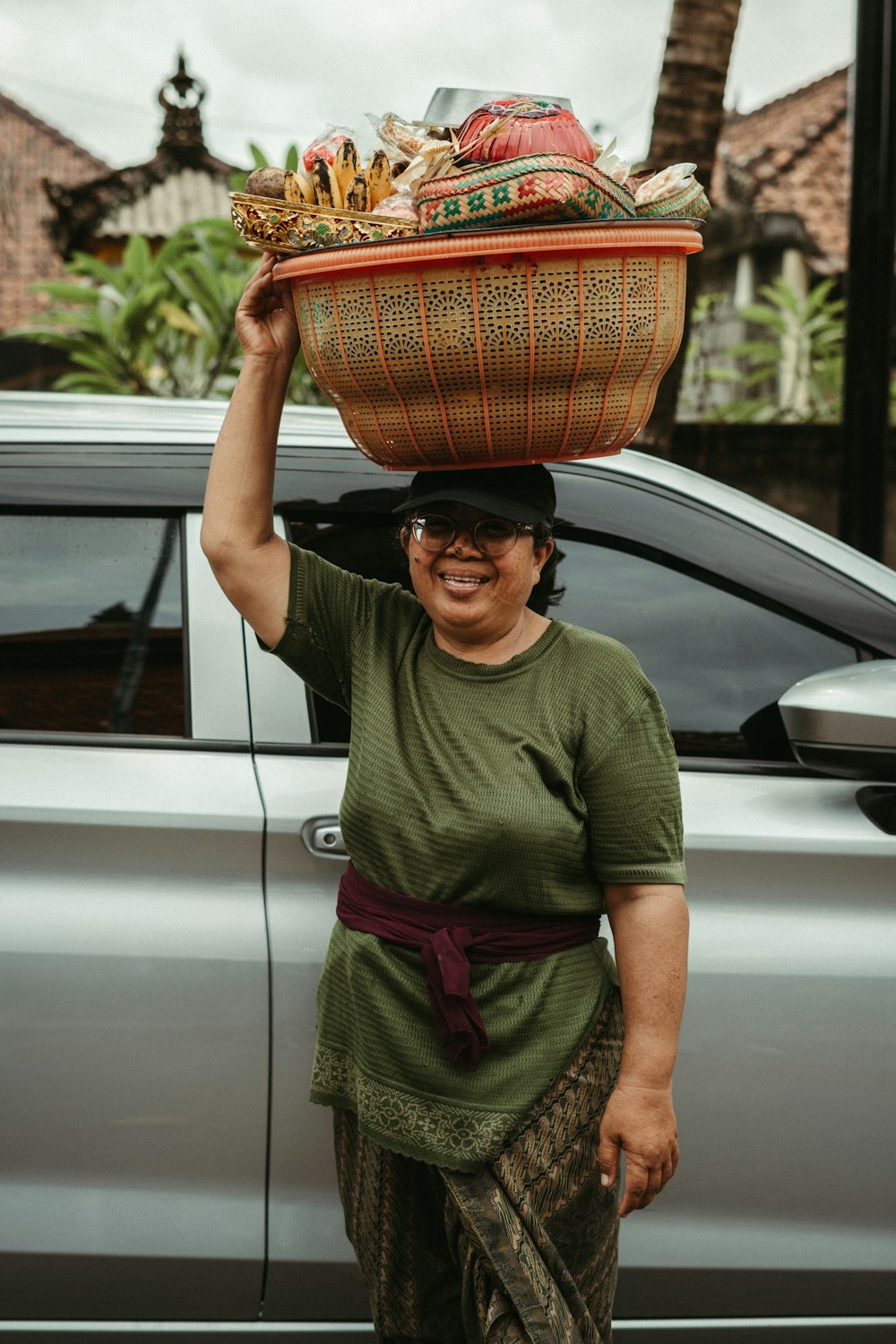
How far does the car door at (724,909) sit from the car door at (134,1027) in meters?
0.05

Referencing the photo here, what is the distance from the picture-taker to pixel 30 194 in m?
21.7

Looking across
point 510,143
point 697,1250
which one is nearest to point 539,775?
point 510,143

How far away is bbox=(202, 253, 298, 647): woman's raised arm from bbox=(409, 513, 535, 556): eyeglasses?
0.23 metres

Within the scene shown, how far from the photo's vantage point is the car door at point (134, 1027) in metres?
2.02

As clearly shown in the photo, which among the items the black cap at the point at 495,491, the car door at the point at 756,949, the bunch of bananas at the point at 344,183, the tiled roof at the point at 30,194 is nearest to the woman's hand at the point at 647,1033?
Result: the car door at the point at 756,949

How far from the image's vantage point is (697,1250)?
2.13m

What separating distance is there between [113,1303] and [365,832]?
0.97 meters

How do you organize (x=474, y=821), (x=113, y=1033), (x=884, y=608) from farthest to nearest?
(x=884, y=608), (x=113, y=1033), (x=474, y=821)

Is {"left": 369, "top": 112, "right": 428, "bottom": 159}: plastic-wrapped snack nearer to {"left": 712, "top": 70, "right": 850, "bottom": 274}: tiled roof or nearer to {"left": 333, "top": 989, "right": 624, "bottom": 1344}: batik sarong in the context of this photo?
{"left": 333, "top": 989, "right": 624, "bottom": 1344}: batik sarong

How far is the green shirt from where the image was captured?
5.54 ft

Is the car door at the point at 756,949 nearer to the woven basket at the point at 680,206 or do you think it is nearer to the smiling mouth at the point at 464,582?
the smiling mouth at the point at 464,582

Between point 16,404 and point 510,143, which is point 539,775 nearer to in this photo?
point 510,143

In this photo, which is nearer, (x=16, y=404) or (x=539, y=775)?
(x=539, y=775)

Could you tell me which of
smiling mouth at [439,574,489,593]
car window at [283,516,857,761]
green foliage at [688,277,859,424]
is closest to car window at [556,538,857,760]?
car window at [283,516,857,761]
